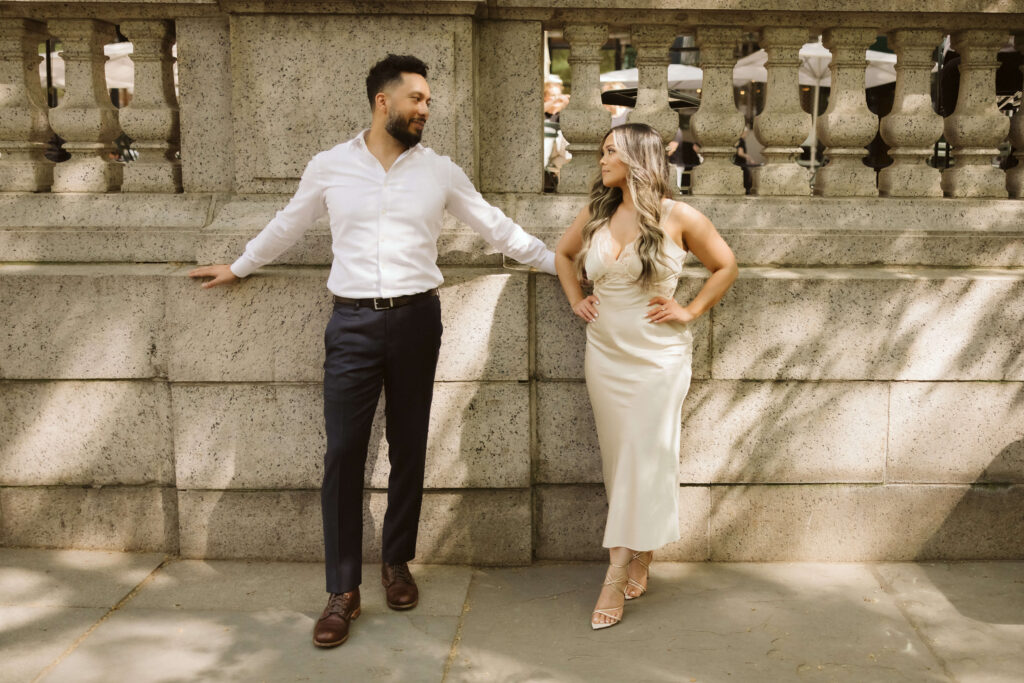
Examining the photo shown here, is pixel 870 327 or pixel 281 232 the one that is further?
pixel 870 327

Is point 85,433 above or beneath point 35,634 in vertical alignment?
above

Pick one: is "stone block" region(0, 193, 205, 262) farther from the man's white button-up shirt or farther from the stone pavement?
the stone pavement

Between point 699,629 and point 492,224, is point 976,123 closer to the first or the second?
A: point 492,224

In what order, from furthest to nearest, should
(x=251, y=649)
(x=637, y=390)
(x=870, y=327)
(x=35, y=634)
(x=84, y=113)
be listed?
(x=84, y=113), (x=870, y=327), (x=637, y=390), (x=35, y=634), (x=251, y=649)

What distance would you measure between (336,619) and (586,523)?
1344 millimetres

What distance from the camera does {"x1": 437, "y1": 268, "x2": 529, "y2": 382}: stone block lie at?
4.73 metres

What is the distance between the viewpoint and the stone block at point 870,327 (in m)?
4.80

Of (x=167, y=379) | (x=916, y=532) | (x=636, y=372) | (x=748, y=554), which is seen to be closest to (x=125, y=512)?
(x=167, y=379)

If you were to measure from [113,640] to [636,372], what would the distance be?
2.37 meters

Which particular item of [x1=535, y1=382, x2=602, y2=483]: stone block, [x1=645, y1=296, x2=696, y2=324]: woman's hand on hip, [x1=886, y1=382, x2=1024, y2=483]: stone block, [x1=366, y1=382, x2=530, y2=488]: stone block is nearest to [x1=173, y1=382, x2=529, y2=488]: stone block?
[x1=366, y1=382, x2=530, y2=488]: stone block

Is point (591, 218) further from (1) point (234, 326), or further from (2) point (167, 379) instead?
(2) point (167, 379)

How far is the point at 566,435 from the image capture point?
4910 mm

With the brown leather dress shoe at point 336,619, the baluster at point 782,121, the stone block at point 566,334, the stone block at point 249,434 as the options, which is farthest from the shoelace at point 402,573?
the baluster at point 782,121

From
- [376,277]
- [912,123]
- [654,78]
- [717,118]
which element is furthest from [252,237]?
[912,123]
